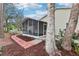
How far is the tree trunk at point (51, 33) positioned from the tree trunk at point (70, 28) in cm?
9

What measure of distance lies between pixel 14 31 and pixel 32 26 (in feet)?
0.53

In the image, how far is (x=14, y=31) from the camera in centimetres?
212

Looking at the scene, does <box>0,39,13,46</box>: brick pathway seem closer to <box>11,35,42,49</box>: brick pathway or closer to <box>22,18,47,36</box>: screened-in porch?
<box>11,35,42,49</box>: brick pathway

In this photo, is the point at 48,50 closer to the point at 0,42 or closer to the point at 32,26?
the point at 32,26

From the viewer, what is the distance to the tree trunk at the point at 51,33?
6.93 feet

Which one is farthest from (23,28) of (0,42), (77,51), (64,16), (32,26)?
(77,51)

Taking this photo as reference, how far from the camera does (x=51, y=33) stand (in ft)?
6.96

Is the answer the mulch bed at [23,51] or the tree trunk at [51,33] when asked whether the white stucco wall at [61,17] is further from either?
the mulch bed at [23,51]

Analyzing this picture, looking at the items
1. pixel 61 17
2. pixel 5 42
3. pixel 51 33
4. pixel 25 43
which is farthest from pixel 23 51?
pixel 61 17

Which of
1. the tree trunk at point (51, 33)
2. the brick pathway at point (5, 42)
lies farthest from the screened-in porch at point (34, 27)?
the brick pathway at point (5, 42)

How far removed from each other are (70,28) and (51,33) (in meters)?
0.17

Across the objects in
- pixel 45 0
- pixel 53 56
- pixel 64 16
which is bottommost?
pixel 53 56

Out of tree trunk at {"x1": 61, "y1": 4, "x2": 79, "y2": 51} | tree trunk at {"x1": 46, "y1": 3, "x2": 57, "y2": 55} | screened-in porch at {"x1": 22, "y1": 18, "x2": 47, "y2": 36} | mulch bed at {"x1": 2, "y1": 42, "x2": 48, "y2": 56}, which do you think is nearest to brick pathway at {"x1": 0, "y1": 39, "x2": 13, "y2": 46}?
mulch bed at {"x1": 2, "y1": 42, "x2": 48, "y2": 56}

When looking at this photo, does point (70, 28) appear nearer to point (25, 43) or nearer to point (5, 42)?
point (25, 43)
